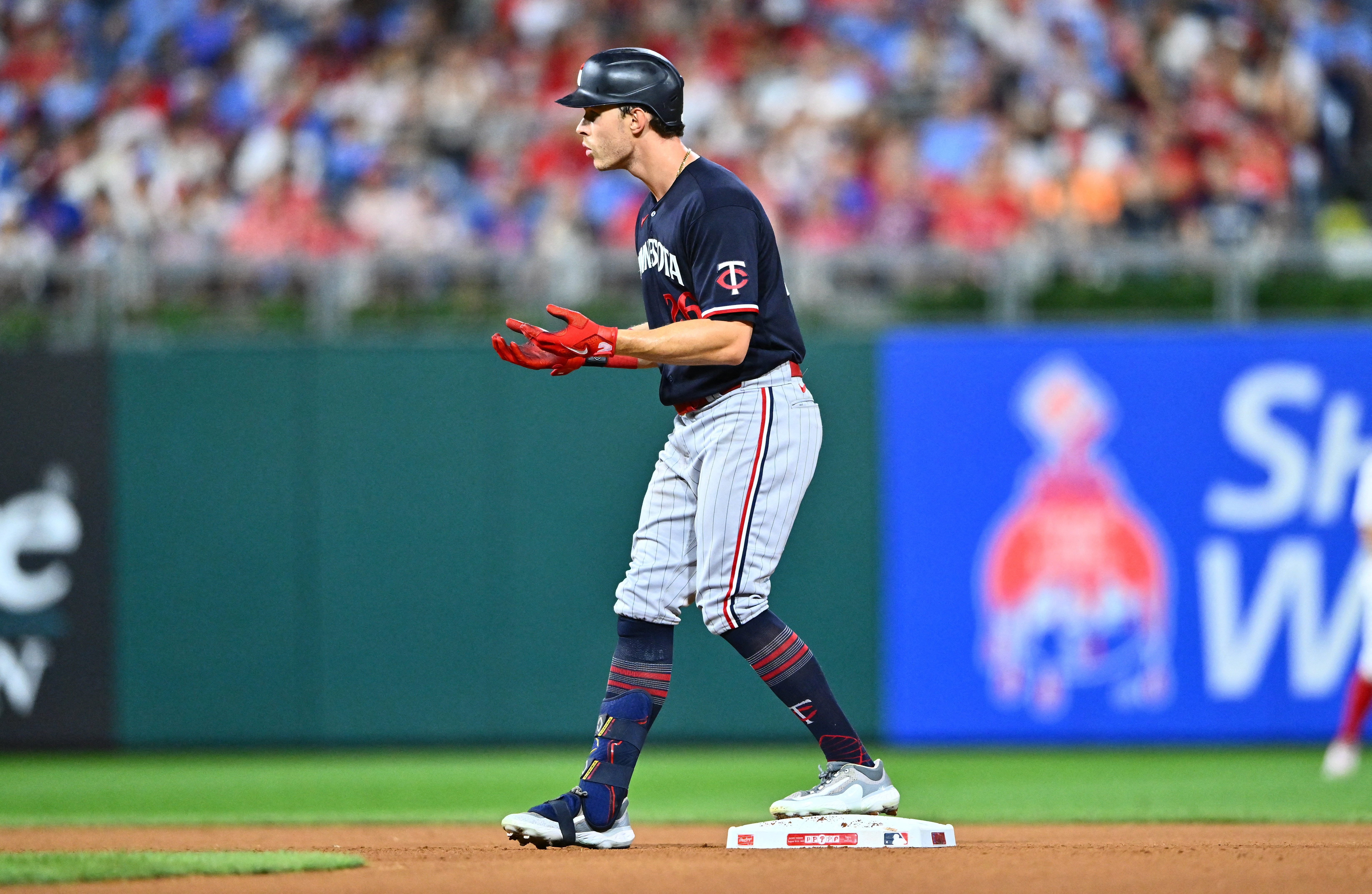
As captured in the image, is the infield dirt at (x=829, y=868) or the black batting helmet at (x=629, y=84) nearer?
the infield dirt at (x=829, y=868)

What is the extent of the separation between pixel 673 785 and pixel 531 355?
4.14 meters

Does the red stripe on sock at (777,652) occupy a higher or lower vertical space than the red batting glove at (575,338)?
lower

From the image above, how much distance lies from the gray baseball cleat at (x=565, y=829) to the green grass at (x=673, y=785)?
1759mm

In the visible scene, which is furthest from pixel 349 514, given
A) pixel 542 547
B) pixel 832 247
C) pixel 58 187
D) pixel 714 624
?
pixel 714 624

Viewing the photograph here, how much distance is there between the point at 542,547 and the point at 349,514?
1.09m

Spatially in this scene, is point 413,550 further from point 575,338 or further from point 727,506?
point 575,338

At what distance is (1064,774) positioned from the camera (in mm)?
8422

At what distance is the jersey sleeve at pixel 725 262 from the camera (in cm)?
461

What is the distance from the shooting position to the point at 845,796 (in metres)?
4.84

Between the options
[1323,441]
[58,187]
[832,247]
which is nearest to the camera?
[1323,441]

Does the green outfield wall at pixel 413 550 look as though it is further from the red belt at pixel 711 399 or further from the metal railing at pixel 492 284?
the red belt at pixel 711 399

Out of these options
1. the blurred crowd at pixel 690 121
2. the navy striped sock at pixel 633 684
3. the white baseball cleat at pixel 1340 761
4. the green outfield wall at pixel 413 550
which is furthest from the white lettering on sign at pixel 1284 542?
the navy striped sock at pixel 633 684

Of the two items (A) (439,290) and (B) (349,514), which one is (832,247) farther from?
(B) (349,514)

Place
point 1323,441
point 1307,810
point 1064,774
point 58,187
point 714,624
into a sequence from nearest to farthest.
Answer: point 714,624, point 1307,810, point 1064,774, point 1323,441, point 58,187
